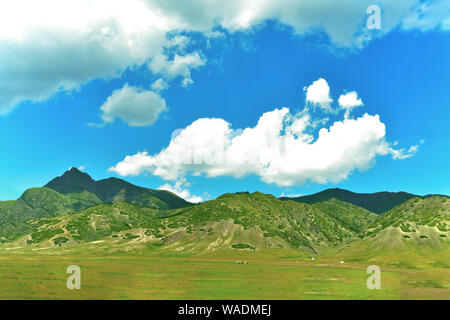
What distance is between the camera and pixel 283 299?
2687 inches

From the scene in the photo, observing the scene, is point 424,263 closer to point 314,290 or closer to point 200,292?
point 314,290
